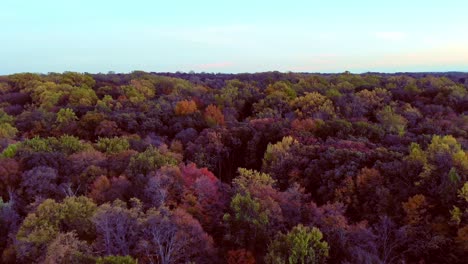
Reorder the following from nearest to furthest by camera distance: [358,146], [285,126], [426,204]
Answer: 1. [426,204]
2. [358,146]
3. [285,126]

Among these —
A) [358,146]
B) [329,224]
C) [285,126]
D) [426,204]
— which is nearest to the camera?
[329,224]

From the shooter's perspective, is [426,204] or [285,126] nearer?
[426,204]

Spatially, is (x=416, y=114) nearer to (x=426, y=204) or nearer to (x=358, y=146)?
(x=358, y=146)

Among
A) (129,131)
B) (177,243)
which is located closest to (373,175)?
(177,243)

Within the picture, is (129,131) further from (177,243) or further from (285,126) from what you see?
(177,243)

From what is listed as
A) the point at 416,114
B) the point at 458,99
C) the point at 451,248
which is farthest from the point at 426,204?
the point at 458,99

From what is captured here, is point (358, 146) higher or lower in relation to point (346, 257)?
higher

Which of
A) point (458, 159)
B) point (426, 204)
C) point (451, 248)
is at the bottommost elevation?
point (451, 248)
